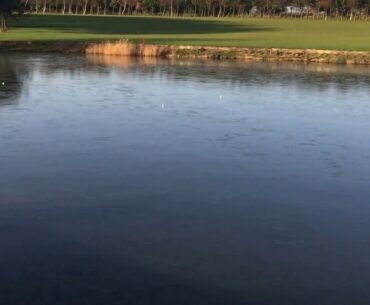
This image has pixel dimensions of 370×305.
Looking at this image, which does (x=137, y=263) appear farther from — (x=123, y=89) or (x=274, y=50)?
(x=274, y=50)

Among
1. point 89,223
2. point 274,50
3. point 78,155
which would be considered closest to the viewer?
point 89,223

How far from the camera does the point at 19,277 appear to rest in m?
8.86

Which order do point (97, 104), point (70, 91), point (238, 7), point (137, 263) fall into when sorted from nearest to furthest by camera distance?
1. point (137, 263)
2. point (97, 104)
3. point (70, 91)
4. point (238, 7)

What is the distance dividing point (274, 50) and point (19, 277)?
43.3 metres

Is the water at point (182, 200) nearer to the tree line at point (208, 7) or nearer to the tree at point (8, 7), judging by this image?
the tree at point (8, 7)

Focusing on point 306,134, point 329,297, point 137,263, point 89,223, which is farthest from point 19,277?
point 306,134

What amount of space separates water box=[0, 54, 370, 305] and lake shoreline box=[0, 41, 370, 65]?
2197 centimetres

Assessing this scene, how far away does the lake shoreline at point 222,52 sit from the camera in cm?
4741

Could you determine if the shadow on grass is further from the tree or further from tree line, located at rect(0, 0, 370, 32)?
tree line, located at rect(0, 0, 370, 32)

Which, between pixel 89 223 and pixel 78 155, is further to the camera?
pixel 78 155

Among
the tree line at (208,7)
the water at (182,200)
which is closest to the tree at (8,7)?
the water at (182,200)

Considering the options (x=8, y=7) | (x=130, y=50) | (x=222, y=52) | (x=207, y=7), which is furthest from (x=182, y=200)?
(x=207, y=7)

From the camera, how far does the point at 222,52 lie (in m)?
49.2

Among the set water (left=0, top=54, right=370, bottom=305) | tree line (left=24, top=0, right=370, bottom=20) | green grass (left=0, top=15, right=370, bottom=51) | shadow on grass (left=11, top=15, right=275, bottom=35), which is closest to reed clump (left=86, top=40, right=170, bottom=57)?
green grass (left=0, top=15, right=370, bottom=51)
